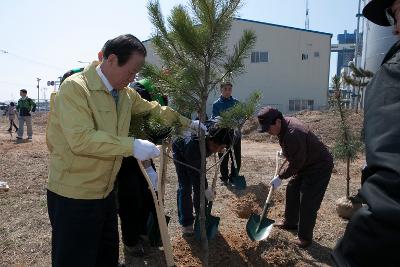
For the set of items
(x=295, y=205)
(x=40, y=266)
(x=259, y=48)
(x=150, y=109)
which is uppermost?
(x=259, y=48)

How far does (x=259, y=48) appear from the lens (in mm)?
24062

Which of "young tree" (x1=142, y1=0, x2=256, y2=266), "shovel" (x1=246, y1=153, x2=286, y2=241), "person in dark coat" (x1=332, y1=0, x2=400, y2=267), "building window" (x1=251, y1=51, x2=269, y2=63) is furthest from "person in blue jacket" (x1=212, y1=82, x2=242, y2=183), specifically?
"building window" (x1=251, y1=51, x2=269, y2=63)

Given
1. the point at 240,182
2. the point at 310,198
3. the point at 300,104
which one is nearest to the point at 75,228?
the point at 310,198

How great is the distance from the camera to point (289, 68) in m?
24.2

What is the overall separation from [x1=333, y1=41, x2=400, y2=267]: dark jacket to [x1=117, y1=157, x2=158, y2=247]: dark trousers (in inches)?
100

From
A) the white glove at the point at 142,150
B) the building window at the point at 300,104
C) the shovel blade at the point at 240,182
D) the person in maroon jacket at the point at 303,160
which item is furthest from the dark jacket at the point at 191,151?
the building window at the point at 300,104

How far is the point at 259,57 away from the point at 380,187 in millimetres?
24132

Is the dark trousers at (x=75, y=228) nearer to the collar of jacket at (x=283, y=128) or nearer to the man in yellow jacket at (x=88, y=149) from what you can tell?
the man in yellow jacket at (x=88, y=149)

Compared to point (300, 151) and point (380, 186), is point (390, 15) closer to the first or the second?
point (380, 186)

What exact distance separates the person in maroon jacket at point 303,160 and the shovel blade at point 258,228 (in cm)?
35

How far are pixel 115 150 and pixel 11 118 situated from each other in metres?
15.1

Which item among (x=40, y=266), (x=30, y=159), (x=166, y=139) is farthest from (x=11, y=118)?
(x=166, y=139)

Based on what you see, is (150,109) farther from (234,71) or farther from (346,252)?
(346,252)

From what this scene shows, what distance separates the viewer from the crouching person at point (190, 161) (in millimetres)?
3424
